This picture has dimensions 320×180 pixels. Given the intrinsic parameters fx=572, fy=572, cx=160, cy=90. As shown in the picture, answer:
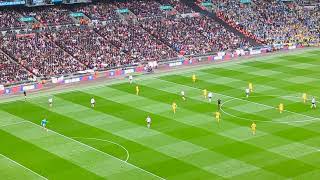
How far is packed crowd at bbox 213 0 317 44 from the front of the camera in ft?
329

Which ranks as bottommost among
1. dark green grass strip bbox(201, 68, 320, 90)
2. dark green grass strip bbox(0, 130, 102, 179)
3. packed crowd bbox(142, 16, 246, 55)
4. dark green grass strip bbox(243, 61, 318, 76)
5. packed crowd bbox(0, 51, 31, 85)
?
dark green grass strip bbox(0, 130, 102, 179)

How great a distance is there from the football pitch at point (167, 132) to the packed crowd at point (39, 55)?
9.32 m

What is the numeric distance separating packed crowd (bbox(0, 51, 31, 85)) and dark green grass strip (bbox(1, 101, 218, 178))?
9.48 m

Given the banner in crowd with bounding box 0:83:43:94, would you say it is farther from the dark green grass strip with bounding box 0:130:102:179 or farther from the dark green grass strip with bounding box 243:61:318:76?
the dark green grass strip with bounding box 243:61:318:76

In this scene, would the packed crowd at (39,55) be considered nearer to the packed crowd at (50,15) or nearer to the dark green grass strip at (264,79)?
the packed crowd at (50,15)

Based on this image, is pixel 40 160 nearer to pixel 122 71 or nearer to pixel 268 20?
pixel 122 71

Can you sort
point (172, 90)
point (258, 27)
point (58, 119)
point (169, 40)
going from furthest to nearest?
point (258, 27)
point (169, 40)
point (172, 90)
point (58, 119)

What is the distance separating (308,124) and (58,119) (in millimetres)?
23291

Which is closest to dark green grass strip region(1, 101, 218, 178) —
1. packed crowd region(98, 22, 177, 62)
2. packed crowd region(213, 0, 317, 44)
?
packed crowd region(98, 22, 177, 62)

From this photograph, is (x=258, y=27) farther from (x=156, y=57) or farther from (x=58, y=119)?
(x=58, y=119)

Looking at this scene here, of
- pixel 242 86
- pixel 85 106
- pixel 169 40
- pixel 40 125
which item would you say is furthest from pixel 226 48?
pixel 40 125

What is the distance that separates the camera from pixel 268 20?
349 feet

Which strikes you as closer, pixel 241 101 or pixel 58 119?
pixel 58 119

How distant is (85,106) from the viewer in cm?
5947
